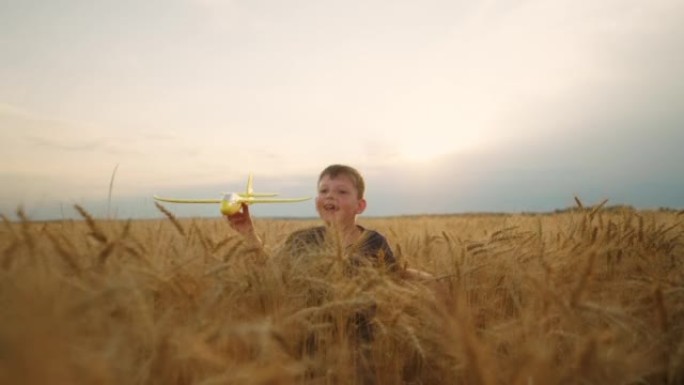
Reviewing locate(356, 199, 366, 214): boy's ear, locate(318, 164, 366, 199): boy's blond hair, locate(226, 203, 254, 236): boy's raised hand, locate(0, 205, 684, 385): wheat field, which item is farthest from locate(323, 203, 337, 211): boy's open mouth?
locate(0, 205, 684, 385): wheat field

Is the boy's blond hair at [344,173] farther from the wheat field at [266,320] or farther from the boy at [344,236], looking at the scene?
the wheat field at [266,320]

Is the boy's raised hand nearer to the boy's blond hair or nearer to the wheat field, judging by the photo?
the boy's blond hair

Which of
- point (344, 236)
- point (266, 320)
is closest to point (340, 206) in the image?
point (344, 236)

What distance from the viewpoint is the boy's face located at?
3.51 metres

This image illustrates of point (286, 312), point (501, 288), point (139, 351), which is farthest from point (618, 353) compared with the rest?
point (501, 288)

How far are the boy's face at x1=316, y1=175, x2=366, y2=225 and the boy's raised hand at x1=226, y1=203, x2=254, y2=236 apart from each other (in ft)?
1.85

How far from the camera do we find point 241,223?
3.22 m

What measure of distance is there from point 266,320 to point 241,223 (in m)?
2.14

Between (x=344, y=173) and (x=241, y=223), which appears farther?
(x=344, y=173)

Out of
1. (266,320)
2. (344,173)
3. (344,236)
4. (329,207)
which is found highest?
(344,173)

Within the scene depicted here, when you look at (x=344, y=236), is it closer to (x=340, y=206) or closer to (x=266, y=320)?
(x=340, y=206)

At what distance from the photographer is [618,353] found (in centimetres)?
112

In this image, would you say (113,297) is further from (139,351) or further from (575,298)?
(575,298)

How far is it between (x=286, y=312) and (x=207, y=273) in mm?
329
